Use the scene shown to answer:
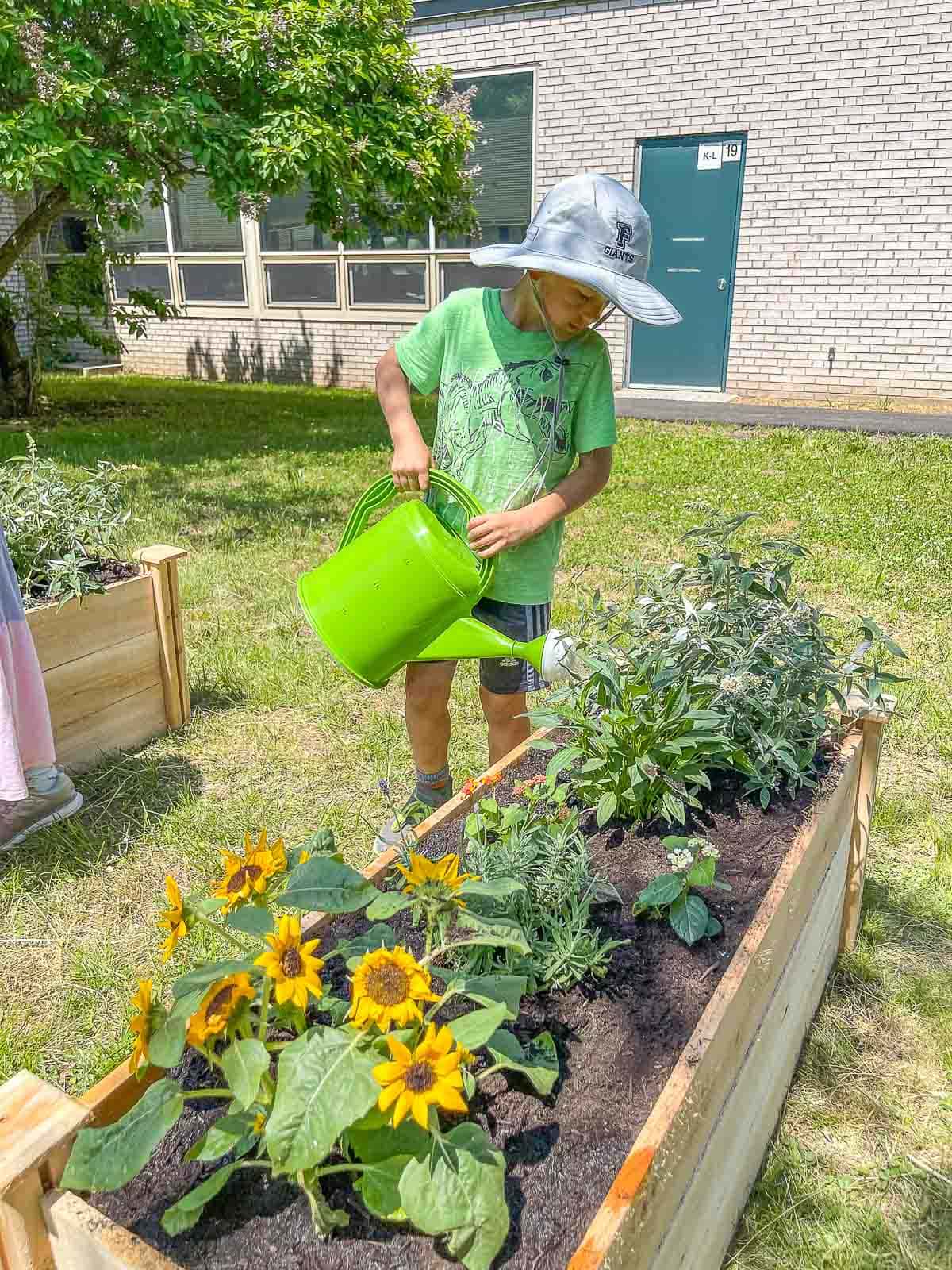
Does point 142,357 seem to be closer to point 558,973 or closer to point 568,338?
point 568,338

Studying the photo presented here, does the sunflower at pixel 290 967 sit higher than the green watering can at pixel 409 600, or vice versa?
the green watering can at pixel 409 600

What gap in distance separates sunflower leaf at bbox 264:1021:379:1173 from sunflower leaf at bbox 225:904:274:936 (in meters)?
0.14

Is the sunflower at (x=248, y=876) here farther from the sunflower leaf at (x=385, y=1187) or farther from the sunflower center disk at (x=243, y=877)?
the sunflower leaf at (x=385, y=1187)

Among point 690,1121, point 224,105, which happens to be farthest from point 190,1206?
point 224,105

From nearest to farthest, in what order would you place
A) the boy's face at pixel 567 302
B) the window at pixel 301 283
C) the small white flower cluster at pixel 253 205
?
1. the boy's face at pixel 567 302
2. the small white flower cluster at pixel 253 205
3. the window at pixel 301 283

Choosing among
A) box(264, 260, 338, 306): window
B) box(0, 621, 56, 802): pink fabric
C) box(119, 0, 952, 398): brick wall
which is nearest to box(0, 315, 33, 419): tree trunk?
box(264, 260, 338, 306): window

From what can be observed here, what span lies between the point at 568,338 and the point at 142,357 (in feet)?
41.8

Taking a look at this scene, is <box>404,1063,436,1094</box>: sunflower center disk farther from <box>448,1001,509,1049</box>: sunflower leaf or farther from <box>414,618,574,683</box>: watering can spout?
<box>414,618,574,683</box>: watering can spout

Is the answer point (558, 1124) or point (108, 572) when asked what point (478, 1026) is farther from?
point (108, 572)

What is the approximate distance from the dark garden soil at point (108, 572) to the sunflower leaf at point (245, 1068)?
79.9 inches

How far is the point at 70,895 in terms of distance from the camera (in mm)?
2346

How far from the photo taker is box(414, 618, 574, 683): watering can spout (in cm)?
180

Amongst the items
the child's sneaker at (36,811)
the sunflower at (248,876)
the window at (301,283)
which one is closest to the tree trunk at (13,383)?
the window at (301,283)

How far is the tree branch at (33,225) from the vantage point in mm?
7793
